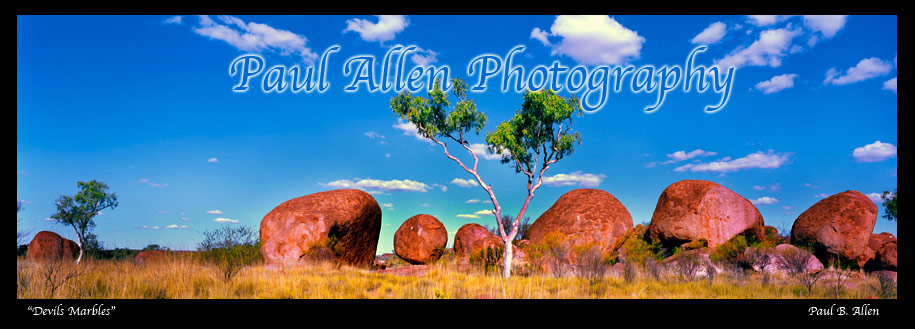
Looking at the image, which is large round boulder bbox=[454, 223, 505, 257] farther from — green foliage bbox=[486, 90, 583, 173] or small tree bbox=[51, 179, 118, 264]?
small tree bbox=[51, 179, 118, 264]

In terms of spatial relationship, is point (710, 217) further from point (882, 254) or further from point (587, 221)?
point (882, 254)

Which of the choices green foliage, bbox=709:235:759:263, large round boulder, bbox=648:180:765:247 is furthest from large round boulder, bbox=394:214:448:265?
green foliage, bbox=709:235:759:263

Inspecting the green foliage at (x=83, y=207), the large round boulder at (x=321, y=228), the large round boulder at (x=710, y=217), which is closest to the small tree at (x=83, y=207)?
the green foliage at (x=83, y=207)

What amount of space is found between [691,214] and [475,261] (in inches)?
373

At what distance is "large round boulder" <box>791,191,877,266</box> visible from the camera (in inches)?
763

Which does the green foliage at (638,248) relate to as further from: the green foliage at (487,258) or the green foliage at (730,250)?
the green foliage at (487,258)

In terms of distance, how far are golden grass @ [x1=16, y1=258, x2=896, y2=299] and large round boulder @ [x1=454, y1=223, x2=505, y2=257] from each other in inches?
398

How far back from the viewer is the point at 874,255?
66.5ft

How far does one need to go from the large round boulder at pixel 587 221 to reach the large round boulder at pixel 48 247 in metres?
26.0

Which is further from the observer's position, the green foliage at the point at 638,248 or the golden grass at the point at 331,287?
the green foliage at the point at 638,248

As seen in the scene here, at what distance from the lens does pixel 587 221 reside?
68.7 feet

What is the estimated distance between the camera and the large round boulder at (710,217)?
19422 mm
